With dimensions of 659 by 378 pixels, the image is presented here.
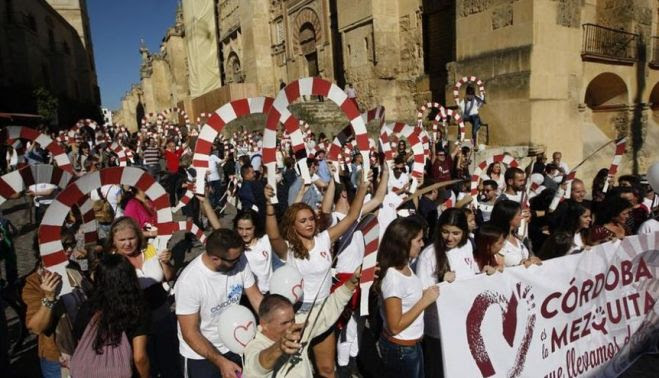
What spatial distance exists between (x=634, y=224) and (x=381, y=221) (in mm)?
3081

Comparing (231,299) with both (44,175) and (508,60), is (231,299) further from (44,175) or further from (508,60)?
(508,60)

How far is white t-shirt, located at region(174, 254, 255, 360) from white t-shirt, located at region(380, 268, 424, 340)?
44.3 inches

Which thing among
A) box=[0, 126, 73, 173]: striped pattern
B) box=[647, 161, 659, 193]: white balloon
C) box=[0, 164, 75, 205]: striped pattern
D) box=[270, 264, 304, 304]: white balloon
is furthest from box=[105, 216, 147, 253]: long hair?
box=[647, 161, 659, 193]: white balloon

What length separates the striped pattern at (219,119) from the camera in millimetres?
4027

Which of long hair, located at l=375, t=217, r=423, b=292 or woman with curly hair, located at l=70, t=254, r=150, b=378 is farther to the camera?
long hair, located at l=375, t=217, r=423, b=292

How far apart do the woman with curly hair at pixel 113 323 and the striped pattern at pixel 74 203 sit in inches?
31.0

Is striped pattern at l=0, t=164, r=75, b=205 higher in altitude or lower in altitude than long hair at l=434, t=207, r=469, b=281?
higher

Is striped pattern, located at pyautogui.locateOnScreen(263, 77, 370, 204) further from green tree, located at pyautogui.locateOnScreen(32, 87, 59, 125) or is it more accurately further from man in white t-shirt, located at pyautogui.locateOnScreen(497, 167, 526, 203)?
green tree, located at pyautogui.locateOnScreen(32, 87, 59, 125)

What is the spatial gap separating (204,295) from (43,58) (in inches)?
1897

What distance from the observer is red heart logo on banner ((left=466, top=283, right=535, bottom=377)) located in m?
3.02

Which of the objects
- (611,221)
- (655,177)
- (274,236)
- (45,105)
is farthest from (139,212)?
(45,105)

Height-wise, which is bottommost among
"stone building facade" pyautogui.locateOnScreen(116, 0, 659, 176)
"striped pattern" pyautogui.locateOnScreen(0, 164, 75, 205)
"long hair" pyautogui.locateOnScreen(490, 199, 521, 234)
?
"long hair" pyautogui.locateOnScreen(490, 199, 521, 234)

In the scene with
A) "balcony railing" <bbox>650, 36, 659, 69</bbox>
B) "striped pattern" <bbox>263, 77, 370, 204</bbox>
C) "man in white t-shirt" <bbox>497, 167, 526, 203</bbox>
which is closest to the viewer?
"striped pattern" <bbox>263, 77, 370, 204</bbox>

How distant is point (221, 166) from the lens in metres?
12.1
